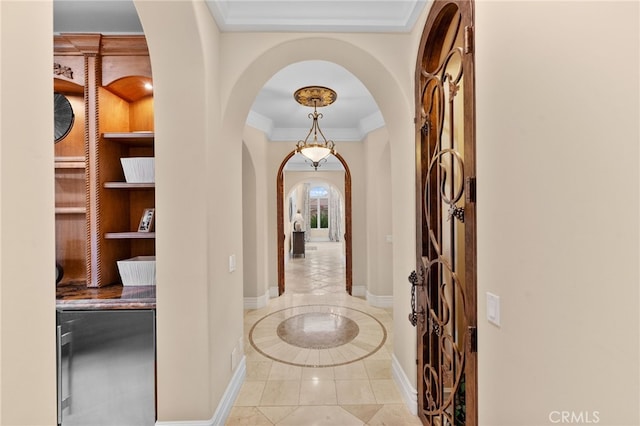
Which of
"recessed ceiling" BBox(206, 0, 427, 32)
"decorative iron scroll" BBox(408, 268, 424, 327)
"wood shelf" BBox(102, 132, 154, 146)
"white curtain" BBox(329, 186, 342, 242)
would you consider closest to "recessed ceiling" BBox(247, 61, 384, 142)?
"recessed ceiling" BBox(206, 0, 427, 32)

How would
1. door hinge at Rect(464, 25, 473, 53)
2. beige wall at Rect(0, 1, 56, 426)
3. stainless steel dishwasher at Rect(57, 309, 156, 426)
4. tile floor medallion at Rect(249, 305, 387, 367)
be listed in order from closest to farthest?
beige wall at Rect(0, 1, 56, 426) < door hinge at Rect(464, 25, 473, 53) < stainless steel dishwasher at Rect(57, 309, 156, 426) < tile floor medallion at Rect(249, 305, 387, 367)

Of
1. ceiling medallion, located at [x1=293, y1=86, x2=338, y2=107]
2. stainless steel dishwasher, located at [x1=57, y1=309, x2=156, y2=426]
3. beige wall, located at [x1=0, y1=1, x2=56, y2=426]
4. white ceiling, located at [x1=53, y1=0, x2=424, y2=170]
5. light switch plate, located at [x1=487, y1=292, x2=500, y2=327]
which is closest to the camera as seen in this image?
beige wall, located at [x1=0, y1=1, x2=56, y2=426]

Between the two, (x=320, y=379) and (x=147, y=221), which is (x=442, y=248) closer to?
(x=320, y=379)

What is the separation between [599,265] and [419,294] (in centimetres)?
134

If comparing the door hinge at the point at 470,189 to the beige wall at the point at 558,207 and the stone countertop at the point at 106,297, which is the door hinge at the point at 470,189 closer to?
the beige wall at the point at 558,207

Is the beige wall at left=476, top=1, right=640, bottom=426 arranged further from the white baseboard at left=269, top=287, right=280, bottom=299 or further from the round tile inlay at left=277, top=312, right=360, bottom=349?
the white baseboard at left=269, top=287, right=280, bottom=299

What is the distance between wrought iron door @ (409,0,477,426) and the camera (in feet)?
4.23

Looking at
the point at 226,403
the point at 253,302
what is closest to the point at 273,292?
the point at 253,302

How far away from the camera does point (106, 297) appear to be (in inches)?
70.2

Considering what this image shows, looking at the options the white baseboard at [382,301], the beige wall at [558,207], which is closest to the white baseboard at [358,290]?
the white baseboard at [382,301]

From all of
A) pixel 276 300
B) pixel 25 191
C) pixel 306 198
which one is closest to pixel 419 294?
pixel 25 191

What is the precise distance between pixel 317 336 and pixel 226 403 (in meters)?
1.53

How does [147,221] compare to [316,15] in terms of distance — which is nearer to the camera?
[316,15]

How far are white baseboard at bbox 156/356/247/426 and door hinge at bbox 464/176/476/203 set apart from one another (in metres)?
2.04
